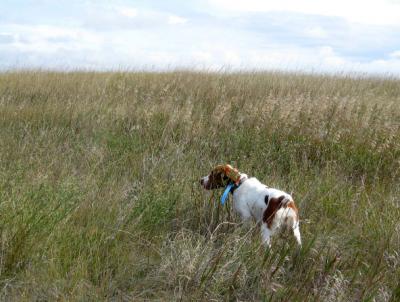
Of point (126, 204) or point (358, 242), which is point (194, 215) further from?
point (358, 242)

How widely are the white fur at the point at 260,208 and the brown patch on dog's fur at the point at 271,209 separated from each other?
3cm

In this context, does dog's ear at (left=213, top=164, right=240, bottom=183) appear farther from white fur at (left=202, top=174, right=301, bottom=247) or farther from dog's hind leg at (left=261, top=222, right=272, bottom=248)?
dog's hind leg at (left=261, top=222, right=272, bottom=248)

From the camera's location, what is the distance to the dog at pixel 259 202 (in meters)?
3.33

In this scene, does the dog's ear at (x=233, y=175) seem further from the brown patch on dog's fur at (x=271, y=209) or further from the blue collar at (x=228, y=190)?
the brown patch on dog's fur at (x=271, y=209)

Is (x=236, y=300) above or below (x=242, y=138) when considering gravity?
below

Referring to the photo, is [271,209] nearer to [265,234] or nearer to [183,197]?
[265,234]

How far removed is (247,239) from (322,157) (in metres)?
2.34

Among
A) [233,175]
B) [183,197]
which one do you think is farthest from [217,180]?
[183,197]

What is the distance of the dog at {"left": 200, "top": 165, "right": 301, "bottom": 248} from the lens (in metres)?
3.33

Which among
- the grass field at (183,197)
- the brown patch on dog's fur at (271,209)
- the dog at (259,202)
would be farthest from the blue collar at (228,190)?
the brown patch on dog's fur at (271,209)

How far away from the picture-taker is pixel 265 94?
841cm

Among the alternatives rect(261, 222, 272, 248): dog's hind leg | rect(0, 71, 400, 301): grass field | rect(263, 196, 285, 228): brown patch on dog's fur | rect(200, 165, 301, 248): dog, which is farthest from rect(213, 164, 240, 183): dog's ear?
rect(261, 222, 272, 248): dog's hind leg

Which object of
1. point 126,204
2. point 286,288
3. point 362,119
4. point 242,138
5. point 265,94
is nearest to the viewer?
point 286,288

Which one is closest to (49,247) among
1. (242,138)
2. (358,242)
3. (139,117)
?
(358,242)
